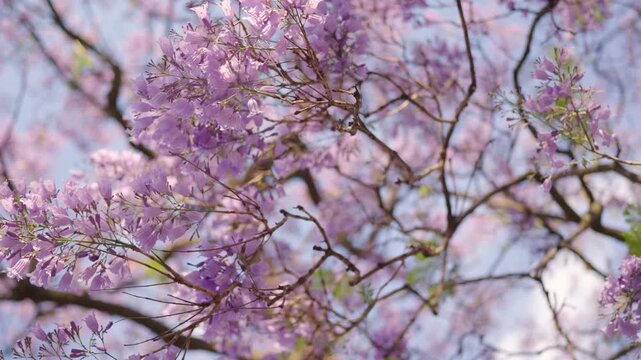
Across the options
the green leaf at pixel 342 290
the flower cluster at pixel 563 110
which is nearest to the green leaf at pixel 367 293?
the green leaf at pixel 342 290

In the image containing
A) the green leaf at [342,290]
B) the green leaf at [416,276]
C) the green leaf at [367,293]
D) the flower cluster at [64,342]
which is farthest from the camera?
the green leaf at [416,276]

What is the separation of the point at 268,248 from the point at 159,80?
7.75 ft

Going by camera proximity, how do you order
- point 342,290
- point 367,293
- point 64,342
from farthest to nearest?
point 342,290 → point 367,293 → point 64,342

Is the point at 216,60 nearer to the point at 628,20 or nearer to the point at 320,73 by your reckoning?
the point at 320,73

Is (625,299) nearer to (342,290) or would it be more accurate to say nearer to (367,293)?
(367,293)

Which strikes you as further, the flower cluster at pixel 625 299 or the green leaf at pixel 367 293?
the green leaf at pixel 367 293

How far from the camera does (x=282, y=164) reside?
2.95m

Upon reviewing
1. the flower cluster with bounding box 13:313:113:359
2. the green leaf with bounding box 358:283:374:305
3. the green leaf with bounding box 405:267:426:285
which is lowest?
the flower cluster with bounding box 13:313:113:359

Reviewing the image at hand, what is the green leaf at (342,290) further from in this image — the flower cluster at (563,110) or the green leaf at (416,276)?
the flower cluster at (563,110)

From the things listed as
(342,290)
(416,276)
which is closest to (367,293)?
(342,290)

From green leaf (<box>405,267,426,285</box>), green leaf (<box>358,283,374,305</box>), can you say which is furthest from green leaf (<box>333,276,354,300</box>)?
green leaf (<box>358,283,374,305</box>)

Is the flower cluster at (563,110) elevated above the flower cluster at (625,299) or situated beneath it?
elevated above

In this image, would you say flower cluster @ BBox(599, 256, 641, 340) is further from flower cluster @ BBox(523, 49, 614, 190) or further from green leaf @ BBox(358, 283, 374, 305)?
green leaf @ BBox(358, 283, 374, 305)

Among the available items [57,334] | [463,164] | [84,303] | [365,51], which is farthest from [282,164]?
[463,164]
